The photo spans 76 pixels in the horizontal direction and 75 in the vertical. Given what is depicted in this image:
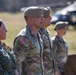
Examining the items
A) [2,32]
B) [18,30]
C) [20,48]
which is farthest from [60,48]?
[18,30]

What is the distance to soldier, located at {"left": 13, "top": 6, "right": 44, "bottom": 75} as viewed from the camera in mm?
6188

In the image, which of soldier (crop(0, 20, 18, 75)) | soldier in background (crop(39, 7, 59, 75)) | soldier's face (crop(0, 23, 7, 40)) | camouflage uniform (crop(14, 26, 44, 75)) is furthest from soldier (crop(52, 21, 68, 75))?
soldier's face (crop(0, 23, 7, 40))

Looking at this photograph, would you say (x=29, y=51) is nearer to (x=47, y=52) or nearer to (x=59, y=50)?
(x=47, y=52)

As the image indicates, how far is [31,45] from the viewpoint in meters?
6.27

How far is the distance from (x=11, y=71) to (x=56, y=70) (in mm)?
1684

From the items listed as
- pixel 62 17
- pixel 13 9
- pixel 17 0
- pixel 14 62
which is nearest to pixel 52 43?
pixel 14 62

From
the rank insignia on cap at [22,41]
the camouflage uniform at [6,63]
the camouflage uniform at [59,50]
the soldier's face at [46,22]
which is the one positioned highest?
the soldier's face at [46,22]

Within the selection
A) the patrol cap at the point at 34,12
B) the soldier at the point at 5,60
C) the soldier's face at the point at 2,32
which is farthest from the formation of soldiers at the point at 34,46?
the soldier's face at the point at 2,32

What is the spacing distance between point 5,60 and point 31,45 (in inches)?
29.1

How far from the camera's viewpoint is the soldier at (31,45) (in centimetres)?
619

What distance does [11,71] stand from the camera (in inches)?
224

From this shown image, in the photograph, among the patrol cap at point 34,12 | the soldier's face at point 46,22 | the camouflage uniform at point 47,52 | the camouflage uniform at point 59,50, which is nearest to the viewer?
the patrol cap at point 34,12

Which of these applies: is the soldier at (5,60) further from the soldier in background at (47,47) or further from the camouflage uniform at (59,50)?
the camouflage uniform at (59,50)

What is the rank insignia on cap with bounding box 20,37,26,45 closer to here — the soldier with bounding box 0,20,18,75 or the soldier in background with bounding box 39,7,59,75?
the soldier with bounding box 0,20,18,75
